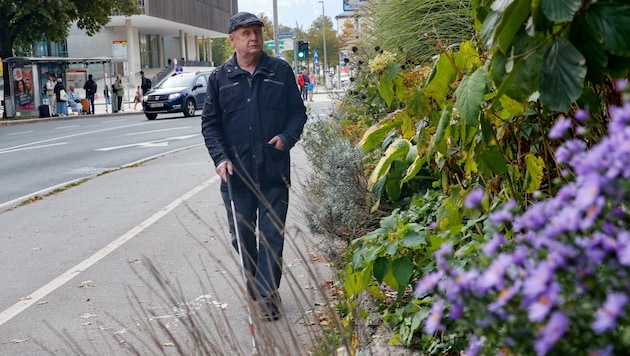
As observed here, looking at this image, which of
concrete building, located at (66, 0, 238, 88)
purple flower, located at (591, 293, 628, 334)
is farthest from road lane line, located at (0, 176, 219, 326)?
concrete building, located at (66, 0, 238, 88)

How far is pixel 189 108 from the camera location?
3681 cm

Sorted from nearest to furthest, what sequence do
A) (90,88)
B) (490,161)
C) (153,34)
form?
(490,161)
(90,88)
(153,34)

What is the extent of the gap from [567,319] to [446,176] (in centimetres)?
374

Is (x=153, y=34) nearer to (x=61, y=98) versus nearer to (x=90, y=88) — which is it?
(x=90, y=88)

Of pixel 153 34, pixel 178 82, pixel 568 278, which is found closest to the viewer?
pixel 568 278

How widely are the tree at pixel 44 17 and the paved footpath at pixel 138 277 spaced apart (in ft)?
96.6

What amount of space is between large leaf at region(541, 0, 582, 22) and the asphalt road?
1119 millimetres

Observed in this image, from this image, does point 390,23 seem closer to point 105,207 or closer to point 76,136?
point 105,207

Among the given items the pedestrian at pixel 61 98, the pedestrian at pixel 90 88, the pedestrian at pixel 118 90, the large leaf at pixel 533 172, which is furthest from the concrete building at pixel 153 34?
the large leaf at pixel 533 172

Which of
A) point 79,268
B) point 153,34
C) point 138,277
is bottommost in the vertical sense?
point 79,268

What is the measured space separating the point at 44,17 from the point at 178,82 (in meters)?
8.98

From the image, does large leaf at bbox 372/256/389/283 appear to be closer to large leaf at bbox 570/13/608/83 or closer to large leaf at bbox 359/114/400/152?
large leaf at bbox 359/114/400/152

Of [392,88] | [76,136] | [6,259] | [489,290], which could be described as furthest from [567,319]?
[76,136]

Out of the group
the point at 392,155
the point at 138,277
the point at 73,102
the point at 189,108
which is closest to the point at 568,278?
the point at 392,155
